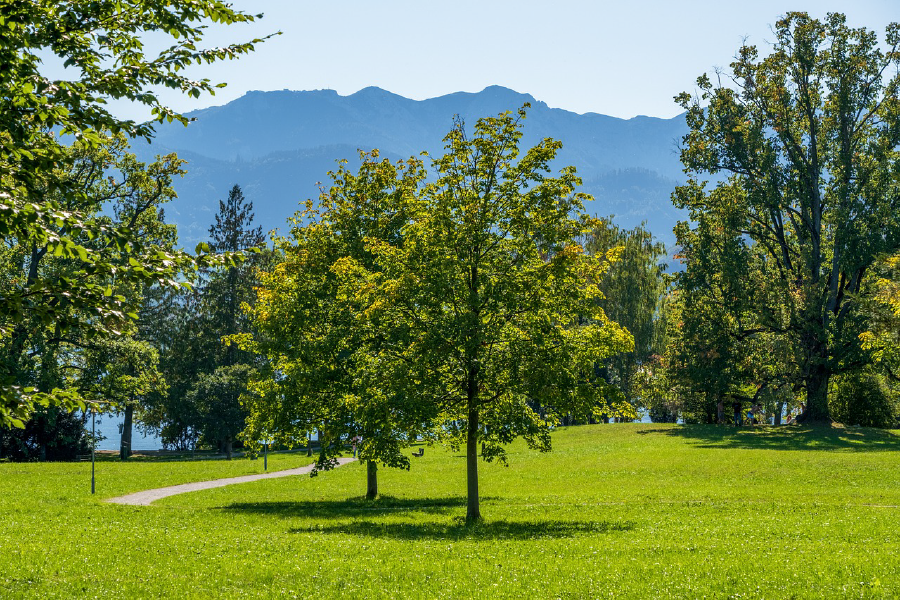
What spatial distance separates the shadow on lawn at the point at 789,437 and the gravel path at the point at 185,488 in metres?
24.4

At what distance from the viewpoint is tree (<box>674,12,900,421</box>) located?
5069 centimetres

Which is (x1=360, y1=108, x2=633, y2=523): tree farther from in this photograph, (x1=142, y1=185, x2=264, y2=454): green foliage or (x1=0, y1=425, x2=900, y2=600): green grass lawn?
(x1=142, y1=185, x2=264, y2=454): green foliage

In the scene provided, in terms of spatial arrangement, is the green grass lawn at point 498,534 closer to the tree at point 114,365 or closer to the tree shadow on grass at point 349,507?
the tree shadow on grass at point 349,507

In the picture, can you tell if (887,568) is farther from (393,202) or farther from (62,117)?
(393,202)

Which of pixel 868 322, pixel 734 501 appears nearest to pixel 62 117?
pixel 734 501

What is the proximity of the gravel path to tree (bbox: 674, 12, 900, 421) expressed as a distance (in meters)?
33.4

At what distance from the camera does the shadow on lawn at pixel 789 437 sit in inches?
1663

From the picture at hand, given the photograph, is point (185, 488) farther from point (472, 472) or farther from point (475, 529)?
point (475, 529)

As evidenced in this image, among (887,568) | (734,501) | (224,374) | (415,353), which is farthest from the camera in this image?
(224,374)

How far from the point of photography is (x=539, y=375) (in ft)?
68.4

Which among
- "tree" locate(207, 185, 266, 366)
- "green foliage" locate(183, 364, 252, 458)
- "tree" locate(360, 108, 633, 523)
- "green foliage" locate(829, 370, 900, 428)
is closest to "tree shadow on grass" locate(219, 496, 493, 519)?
"tree" locate(360, 108, 633, 523)

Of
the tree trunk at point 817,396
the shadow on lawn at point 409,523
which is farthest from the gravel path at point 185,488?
the tree trunk at point 817,396

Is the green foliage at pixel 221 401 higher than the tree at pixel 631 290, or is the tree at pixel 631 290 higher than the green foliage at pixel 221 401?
the tree at pixel 631 290

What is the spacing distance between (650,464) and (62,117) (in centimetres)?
3535
